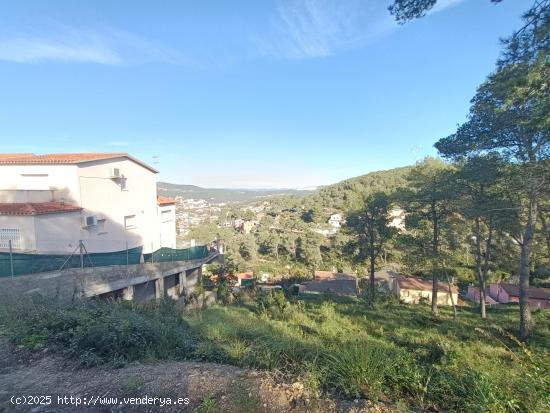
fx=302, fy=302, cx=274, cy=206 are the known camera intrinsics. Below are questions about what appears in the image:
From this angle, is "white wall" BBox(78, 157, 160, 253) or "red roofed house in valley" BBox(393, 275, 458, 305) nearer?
"white wall" BBox(78, 157, 160, 253)

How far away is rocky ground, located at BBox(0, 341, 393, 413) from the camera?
303 cm

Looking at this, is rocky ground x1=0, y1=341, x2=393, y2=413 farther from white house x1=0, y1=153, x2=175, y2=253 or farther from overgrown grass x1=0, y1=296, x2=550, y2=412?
white house x1=0, y1=153, x2=175, y2=253

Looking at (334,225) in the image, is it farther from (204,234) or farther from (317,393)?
(317,393)

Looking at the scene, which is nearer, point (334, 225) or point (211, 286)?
point (211, 286)

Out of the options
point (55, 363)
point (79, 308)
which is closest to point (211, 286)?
point (79, 308)

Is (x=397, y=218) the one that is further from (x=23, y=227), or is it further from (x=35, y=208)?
(x=23, y=227)

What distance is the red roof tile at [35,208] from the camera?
13867 mm

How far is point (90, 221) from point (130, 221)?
3.73 m

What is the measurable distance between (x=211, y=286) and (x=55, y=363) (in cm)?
1807

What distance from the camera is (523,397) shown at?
9.11 ft

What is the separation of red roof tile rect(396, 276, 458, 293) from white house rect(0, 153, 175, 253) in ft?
86.2

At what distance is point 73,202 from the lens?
16328 millimetres

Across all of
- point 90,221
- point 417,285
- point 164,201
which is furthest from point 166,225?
point 417,285

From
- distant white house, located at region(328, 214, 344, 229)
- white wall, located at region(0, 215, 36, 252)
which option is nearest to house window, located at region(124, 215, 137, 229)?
white wall, located at region(0, 215, 36, 252)
